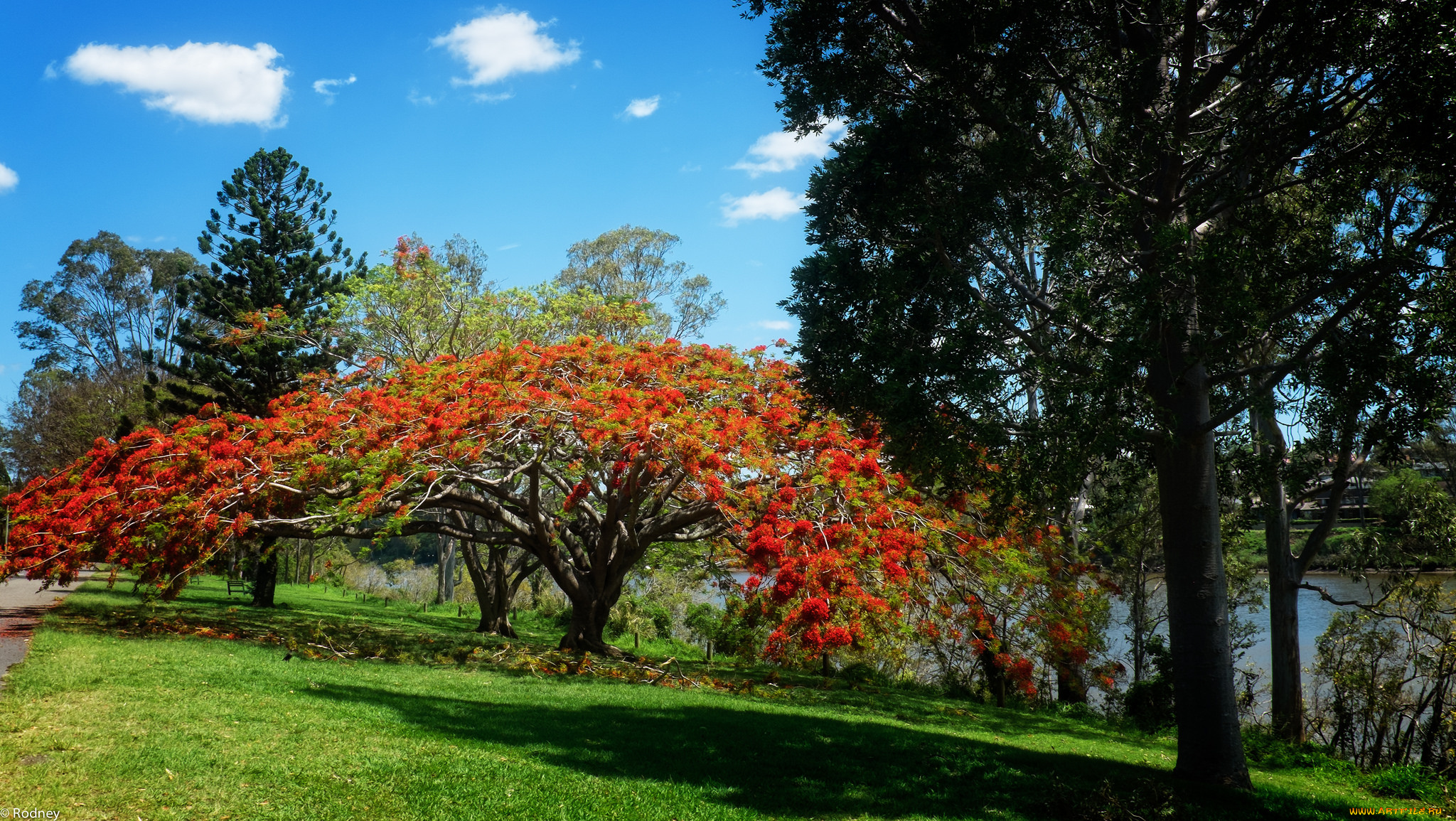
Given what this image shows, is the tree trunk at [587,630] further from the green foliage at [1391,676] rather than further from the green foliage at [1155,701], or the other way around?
the green foliage at [1391,676]

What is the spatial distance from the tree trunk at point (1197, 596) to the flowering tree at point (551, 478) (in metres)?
2.88

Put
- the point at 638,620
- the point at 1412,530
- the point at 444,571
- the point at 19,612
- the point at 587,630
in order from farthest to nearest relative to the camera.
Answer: the point at 444,571 < the point at 638,620 < the point at 587,630 < the point at 19,612 < the point at 1412,530

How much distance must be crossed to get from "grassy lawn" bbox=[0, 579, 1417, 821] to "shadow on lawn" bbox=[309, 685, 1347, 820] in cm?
3

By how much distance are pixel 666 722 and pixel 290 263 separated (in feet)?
65.9

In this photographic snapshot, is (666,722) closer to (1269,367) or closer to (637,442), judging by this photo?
(637,442)

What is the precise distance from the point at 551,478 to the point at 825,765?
7.68 metres

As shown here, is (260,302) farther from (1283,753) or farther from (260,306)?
(1283,753)

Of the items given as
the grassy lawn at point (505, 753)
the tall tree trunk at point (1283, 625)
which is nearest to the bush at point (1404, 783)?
the grassy lawn at point (505, 753)

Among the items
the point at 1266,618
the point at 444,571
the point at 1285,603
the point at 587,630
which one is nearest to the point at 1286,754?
the point at 1285,603

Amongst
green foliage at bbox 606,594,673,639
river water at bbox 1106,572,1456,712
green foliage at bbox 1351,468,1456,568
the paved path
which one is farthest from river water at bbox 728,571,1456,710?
the paved path

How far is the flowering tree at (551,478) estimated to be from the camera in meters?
9.59

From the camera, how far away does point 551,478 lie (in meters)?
13.1

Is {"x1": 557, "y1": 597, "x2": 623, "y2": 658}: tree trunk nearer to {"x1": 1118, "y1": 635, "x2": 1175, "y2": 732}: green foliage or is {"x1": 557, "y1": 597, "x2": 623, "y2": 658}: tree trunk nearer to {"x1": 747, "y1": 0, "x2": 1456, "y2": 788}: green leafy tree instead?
{"x1": 747, "y1": 0, "x2": 1456, "y2": 788}: green leafy tree

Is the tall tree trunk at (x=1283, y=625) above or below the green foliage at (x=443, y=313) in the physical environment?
below
